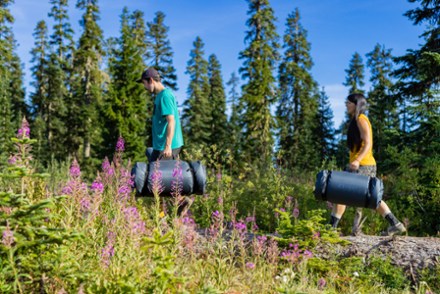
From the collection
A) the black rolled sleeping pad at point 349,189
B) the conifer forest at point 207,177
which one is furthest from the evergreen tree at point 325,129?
the black rolled sleeping pad at point 349,189

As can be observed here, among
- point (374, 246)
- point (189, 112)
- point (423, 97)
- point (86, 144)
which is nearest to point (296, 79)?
point (189, 112)

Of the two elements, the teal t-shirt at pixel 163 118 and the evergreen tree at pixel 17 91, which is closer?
the teal t-shirt at pixel 163 118

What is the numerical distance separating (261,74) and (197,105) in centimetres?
1053

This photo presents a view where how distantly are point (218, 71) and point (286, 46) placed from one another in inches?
Result: 418

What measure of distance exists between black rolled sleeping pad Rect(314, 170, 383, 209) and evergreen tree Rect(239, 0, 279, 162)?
79.1ft

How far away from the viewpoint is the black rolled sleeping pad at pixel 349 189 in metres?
5.15

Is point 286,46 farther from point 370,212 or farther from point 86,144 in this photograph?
point 370,212

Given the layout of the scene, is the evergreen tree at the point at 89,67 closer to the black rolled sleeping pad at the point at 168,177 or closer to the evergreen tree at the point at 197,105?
the evergreen tree at the point at 197,105

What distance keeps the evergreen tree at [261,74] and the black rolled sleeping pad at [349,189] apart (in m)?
24.1

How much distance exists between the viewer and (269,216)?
7727mm

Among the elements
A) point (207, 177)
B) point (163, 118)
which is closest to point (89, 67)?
point (207, 177)

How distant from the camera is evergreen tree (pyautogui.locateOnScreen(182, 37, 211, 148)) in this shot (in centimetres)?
3953

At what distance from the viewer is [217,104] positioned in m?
44.2

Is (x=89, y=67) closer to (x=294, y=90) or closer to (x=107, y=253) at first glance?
(x=294, y=90)
